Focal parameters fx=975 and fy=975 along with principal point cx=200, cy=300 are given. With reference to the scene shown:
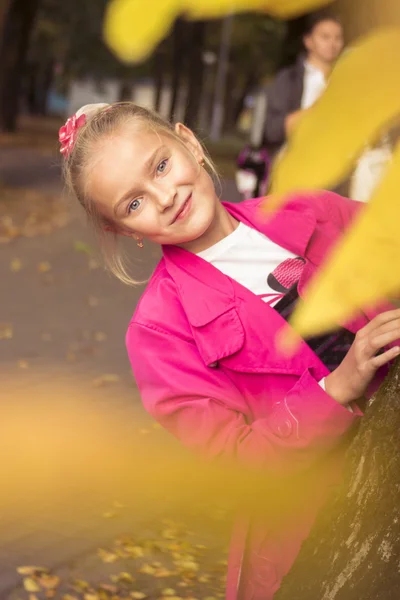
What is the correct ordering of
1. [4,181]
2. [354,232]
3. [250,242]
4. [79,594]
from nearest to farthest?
1. [354,232]
2. [250,242]
3. [79,594]
4. [4,181]

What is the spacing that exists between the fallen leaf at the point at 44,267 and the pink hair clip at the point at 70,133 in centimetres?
847

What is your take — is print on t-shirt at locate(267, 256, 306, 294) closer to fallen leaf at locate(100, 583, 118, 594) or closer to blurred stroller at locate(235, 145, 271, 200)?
fallen leaf at locate(100, 583, 118, 594)

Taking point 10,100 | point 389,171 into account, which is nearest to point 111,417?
point 389,171

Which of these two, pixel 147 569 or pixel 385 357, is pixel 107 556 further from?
pixel 385 357

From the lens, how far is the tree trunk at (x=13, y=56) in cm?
2458

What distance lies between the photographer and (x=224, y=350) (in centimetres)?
204

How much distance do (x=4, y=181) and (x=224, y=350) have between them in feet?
56.7

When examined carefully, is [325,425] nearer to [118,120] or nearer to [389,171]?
[118,120]

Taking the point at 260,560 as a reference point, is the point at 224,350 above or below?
above

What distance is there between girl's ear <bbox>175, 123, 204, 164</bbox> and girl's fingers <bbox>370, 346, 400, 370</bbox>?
732mm

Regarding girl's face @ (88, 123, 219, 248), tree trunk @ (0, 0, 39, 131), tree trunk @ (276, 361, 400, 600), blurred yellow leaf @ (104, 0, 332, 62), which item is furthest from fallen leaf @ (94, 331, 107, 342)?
tree trunk @ (0, 0, 39, 131)

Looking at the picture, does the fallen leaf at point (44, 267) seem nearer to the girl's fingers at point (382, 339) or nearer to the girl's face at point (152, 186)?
the girl's face at point (152, 186)

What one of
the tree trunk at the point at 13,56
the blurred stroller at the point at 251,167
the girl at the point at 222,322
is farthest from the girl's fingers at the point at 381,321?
the tree trunk at the point at 13,56

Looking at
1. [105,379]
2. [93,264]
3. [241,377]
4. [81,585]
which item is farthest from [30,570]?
[93,264]
